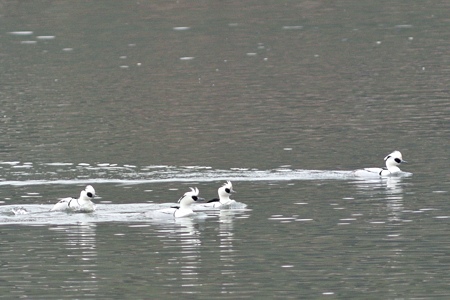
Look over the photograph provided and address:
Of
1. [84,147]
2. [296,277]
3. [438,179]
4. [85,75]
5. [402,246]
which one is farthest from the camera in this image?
[85,75]

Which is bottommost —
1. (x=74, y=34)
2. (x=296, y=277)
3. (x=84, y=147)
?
(x=296, y=277)

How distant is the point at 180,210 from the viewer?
26.9 m

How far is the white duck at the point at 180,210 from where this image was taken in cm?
2667

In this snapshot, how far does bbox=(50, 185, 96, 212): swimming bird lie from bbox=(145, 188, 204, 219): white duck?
1408mm

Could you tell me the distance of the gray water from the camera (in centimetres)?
2108

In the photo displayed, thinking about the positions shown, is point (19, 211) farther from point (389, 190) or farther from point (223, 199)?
point (389, 190)

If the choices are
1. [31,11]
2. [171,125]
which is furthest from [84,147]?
[31,11]

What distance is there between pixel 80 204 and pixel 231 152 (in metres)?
7.84

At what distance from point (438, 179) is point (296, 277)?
988 cm

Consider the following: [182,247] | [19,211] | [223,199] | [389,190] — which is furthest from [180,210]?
[389,190]

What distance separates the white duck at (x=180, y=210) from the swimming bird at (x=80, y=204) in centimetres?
141

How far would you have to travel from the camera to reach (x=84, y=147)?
118 feet

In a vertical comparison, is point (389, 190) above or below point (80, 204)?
below

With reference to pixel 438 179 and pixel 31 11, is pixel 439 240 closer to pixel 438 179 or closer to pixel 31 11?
pixel 438 179
